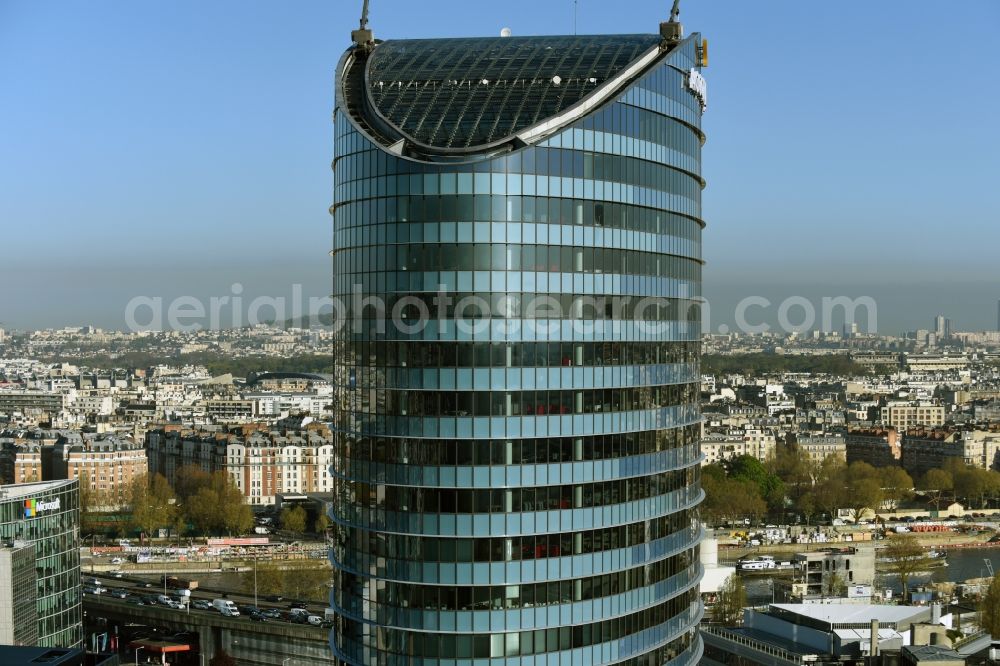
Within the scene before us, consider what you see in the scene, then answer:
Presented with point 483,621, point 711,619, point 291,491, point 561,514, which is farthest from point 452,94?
point 291,491

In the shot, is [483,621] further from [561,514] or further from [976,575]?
[976,575]

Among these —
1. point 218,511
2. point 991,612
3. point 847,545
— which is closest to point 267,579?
point 218,511

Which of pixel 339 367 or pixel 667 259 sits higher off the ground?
pixel 667 259

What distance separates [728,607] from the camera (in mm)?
84750

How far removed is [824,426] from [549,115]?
562ft

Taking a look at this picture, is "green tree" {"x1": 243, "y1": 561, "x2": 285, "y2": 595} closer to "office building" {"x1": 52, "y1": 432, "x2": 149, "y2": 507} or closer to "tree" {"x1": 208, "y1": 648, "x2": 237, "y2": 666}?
"tree" {"x1": 208, "y1": 648, "x2": 237, "y2": 666}

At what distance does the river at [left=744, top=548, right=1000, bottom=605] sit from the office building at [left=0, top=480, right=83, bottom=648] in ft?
162

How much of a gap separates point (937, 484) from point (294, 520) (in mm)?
74448

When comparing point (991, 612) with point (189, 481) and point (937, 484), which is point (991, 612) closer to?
point (937, 484)

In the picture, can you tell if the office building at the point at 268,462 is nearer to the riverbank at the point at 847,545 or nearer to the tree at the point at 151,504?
the tree at the point at 151,504

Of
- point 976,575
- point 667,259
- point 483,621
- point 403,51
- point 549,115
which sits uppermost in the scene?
point 403,51

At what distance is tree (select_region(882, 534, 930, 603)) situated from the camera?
102m

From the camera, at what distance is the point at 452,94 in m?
36.2

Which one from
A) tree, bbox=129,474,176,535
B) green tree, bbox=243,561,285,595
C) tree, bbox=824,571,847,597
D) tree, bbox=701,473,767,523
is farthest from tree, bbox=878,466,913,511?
tree, bbox=129,474,176,535
